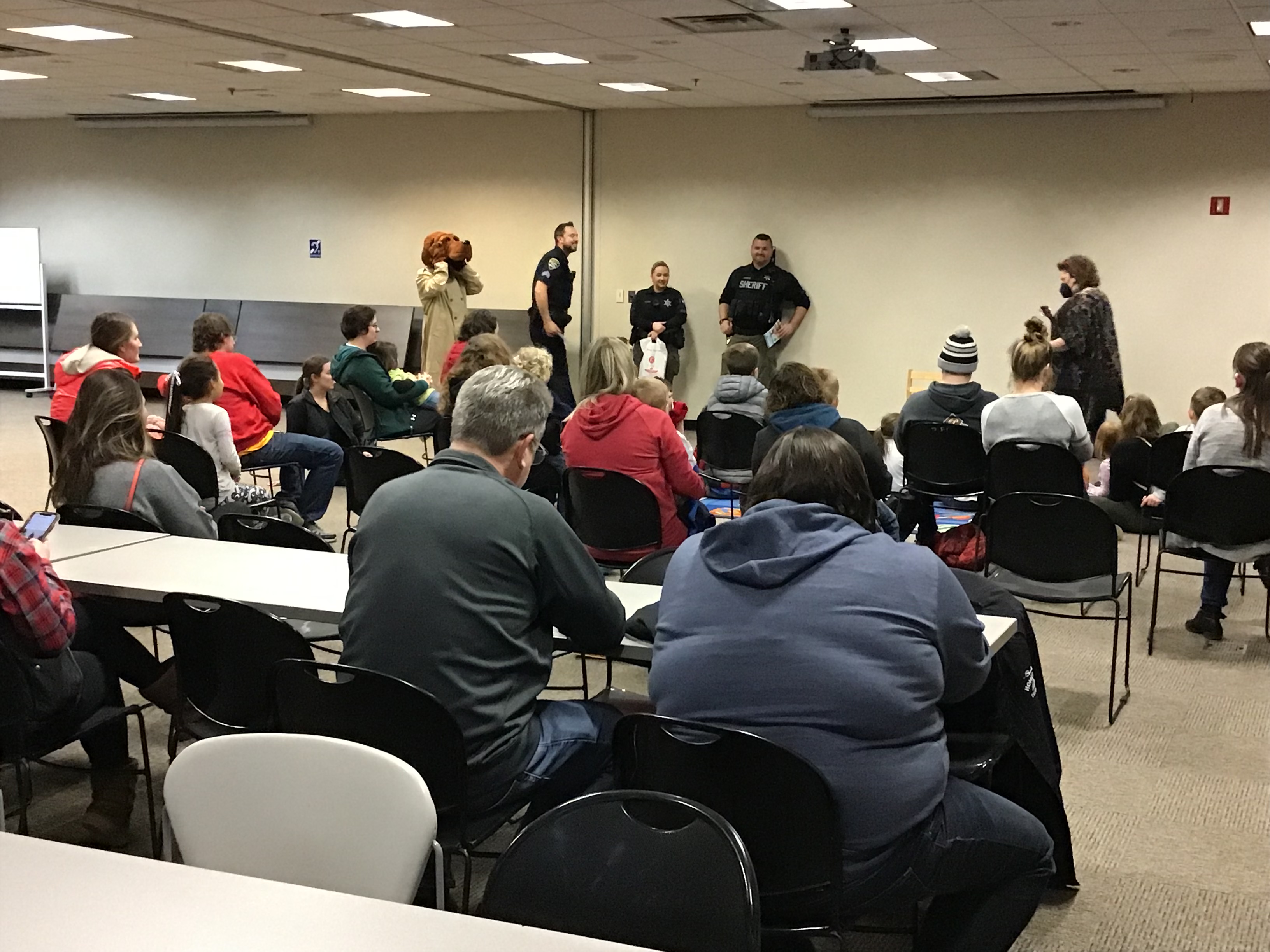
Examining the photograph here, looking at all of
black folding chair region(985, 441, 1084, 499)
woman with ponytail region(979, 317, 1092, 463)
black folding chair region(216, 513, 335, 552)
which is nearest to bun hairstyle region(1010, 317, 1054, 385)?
woman with ponytail region(979, 317, 1092, 463)

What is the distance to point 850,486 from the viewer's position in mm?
2439

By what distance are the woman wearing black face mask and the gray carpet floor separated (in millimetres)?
2636

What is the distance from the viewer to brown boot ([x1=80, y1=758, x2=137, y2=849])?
135 inches

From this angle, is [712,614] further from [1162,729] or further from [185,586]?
[1162,729]

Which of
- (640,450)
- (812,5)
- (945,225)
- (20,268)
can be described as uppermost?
(812,5)

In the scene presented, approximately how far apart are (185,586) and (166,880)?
162 cm

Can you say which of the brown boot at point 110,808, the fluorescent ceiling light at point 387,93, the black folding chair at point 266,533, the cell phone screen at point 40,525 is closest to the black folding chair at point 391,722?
the cell phone screen at point 40,525

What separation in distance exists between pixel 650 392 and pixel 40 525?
261 cm

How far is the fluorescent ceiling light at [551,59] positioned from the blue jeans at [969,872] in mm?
6791

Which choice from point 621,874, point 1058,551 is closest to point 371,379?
point 1058,551

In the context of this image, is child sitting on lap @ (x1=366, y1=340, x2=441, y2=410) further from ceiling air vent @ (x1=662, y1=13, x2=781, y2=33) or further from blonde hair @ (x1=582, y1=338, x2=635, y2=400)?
ceiling air vent @ (x1=662, y1=13, x2=781, y2=33)

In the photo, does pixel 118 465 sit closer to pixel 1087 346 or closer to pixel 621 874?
pixel 621 874

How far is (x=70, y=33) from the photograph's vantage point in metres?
8.09

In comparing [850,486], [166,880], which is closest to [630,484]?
[850,486]
